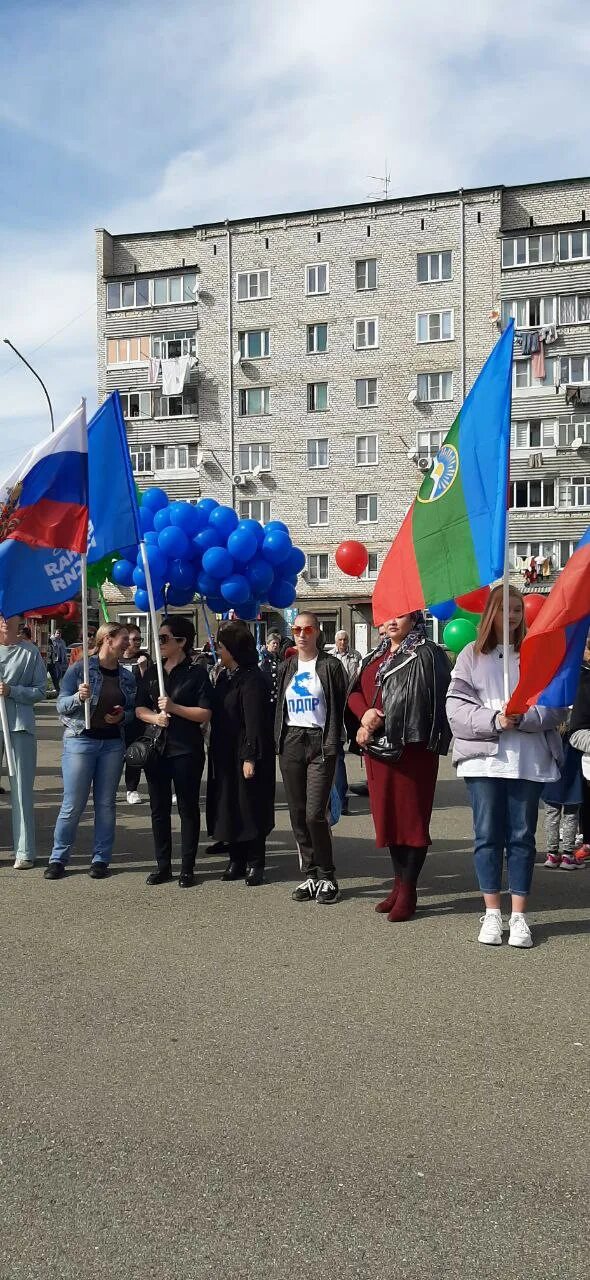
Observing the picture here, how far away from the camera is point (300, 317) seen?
53.7 m

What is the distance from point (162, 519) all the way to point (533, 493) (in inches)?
1369

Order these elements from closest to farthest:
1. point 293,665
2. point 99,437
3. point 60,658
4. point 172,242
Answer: point 293,665 → point 99,437 → point 60,658 → point 172,242

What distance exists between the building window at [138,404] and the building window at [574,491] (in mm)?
20003

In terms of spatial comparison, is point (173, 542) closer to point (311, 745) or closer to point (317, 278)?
point (311, 745)

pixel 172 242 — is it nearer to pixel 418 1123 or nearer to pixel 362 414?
pixel 362 414

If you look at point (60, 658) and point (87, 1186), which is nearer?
point (87, 1186)

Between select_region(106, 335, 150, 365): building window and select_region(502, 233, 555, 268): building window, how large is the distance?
17.7 meters

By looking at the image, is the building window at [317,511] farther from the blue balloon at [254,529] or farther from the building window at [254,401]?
the blue balloon at [254,529]

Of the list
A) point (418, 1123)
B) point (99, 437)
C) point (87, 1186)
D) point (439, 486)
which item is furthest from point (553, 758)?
point (99, 437)

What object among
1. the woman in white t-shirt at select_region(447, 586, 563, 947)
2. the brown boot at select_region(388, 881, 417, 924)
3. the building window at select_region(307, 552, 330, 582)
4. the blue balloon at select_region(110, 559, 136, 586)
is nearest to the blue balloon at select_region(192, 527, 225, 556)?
the blue balloon at select_region(110, 559, 136, 586)

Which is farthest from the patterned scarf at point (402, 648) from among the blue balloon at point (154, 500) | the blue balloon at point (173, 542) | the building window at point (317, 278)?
the building window at point (317, 278)

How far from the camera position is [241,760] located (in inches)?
337

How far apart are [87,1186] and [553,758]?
12.9ft

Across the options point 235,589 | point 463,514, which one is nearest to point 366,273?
point 235,589
